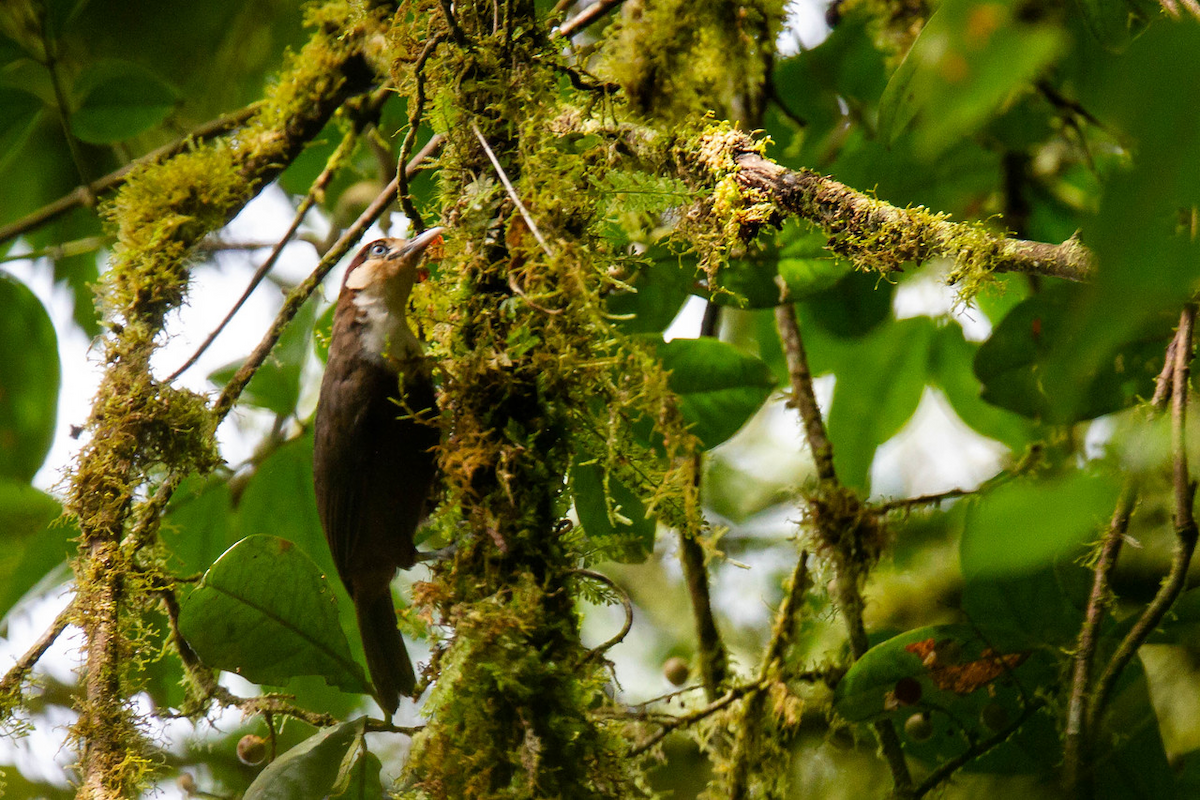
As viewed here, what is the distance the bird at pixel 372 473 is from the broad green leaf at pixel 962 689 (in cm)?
99

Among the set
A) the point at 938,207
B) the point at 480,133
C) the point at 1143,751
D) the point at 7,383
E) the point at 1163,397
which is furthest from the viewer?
the point at 7,383

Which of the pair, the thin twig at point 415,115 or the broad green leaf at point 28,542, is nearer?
the thin twig at point 415,115

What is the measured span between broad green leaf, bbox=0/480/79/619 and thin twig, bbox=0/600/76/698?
11.6 inches

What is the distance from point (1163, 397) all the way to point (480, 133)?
45.3 inches

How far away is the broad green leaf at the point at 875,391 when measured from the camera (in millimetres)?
2137

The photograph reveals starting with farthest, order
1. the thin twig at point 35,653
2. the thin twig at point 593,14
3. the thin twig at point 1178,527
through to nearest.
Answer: the thin twig at point 593,14
the thin twig at point 35,653
the thin twig at point 1178,527

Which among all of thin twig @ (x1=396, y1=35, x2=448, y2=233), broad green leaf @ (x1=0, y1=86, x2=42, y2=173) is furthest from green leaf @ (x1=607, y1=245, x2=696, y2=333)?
broad green leaf @ (x1=0, y1=86, x2=42, y2=173)

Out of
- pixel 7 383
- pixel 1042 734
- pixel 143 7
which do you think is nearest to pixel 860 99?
pixel 1042 734

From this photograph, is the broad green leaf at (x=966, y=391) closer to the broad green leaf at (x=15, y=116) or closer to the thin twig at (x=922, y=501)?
the thin twig at (x=922, y=501)

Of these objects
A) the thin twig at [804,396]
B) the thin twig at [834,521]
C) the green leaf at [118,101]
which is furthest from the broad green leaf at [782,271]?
the green leaf at [118,101]

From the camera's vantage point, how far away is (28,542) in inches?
85.7

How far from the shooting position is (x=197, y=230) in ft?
6.57

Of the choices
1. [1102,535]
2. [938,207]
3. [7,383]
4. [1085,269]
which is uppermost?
[938,207]

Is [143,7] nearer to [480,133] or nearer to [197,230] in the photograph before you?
[197,230]
